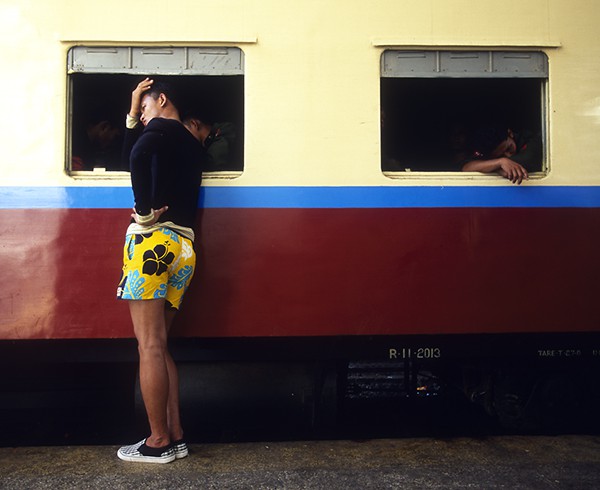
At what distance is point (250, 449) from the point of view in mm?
3305

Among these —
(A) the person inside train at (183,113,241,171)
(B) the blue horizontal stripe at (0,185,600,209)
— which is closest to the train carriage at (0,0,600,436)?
(B) the blue horizontal stripe at (0,185,600,209)

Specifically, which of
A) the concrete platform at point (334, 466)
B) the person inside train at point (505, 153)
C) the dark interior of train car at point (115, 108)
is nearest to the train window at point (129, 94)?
the dark interior of train car at point (115, 108)

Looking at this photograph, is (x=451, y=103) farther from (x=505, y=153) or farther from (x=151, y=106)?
(x=151, y=106)

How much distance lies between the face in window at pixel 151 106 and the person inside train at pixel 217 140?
308 millimetres

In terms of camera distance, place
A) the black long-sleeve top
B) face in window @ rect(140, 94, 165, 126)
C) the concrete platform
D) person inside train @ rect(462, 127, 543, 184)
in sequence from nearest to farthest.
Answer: the concrete platform → the black long-sleeve top → face in window @ rect(140, 94, 165, 126) → person inside train @ rect(462, 127, 543, 184)

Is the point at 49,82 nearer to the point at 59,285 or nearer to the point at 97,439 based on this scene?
the point at 59,285

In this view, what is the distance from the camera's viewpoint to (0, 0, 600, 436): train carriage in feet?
10.9

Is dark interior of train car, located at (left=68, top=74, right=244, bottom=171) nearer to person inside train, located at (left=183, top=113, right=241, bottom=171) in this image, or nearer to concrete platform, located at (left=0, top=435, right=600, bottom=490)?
person inside train, located at (left=183, top=113, right=241, bottom=171)

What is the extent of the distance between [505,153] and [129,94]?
8.25 ft

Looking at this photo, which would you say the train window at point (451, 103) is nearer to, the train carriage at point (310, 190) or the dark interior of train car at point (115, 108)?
the train carriage at point (310, 190)

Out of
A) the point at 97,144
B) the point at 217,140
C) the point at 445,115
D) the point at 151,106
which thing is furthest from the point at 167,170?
the point at 445,115

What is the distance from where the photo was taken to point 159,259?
3023 millimetres

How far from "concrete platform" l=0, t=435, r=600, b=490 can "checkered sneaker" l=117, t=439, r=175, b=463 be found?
0.03 meters

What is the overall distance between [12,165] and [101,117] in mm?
715
